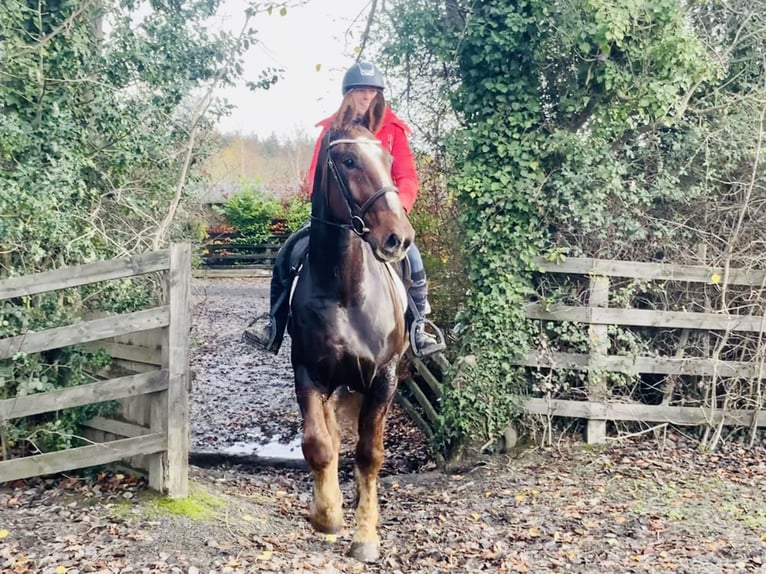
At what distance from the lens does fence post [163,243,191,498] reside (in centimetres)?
554

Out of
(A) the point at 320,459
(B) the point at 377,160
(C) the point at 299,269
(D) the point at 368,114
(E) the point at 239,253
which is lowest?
(A) the point at 320,459

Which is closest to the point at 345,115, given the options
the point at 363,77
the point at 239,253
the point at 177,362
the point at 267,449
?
the point at 363,77

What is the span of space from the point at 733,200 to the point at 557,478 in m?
3.41

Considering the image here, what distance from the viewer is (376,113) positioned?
4582mm

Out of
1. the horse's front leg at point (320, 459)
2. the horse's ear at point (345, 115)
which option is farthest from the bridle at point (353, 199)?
the horse's front leg at point (320, 459)

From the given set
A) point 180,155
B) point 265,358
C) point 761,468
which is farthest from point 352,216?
point 265,358

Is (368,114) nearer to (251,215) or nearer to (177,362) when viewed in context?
(177,362)

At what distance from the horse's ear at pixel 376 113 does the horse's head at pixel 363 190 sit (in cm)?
8

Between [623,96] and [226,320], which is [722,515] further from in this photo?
[226,320]

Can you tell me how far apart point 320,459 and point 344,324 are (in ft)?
2.93

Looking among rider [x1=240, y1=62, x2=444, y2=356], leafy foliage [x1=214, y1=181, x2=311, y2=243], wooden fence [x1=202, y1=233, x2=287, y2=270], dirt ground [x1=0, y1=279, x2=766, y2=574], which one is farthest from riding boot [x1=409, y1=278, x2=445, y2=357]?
leafy foliage [x1=214, y1=181, x2=311, y2=243]

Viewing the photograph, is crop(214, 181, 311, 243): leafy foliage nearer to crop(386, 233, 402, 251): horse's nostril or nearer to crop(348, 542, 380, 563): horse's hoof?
crop(348, 542, 380, 563): horse's hoof

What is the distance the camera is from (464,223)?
759 cm

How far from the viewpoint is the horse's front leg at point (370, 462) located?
514cm
